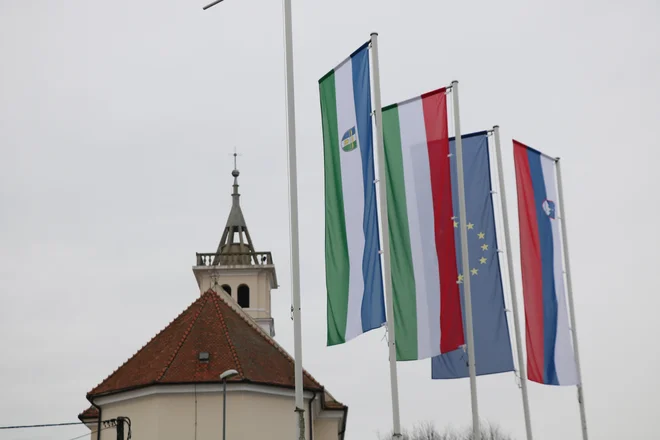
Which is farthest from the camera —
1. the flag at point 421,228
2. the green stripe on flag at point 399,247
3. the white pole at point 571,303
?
the white pole at point 571,303

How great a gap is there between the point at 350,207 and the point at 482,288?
18.9 feet

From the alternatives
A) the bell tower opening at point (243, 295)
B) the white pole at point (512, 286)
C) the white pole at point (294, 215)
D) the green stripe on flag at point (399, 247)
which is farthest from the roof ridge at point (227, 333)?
the bell tower opening at point (243, 295)

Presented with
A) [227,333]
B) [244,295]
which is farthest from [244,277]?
[227,333]

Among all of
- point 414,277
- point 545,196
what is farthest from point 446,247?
point 545,196

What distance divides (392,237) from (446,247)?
156cm

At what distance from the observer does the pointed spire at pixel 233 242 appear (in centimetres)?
6656

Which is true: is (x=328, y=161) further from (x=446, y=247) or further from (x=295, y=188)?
(x=446, y=247)

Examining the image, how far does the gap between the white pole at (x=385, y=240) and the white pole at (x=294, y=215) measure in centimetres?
233

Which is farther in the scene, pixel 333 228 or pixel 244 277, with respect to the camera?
pixel 244 277

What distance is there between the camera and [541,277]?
2897 centimetres

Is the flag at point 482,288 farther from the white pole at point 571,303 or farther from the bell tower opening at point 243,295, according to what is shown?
the bell tower opening at point 243,295

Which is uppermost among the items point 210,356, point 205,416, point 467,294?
point 467,294

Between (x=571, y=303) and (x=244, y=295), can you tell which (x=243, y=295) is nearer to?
(x=244, y=295)

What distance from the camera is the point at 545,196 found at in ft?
97.8
